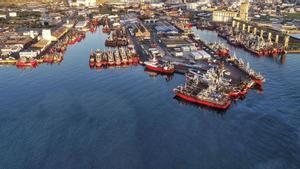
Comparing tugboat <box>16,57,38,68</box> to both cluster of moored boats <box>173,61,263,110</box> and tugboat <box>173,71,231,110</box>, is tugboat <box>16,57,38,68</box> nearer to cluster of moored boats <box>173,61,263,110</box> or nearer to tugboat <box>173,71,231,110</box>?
cluster of moored boats <box>173,61,263,110</box>

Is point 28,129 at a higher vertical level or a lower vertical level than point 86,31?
lower

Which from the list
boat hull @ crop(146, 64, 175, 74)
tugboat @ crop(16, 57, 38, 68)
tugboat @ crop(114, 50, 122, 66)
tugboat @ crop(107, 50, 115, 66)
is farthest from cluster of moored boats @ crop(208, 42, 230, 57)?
tugboat @ crop(16, 57, 38, 68)

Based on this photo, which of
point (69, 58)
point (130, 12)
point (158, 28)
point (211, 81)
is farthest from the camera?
point (130, 12)

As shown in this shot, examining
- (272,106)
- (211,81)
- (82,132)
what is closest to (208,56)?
(211,81)

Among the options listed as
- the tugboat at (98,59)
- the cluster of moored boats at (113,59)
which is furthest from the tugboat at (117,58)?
the tugboat at (98,59)

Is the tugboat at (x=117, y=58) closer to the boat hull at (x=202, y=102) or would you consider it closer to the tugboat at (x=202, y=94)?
the tugboat at (x=202, y=94)

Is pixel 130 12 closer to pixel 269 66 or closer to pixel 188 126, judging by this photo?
pixel 269 66
